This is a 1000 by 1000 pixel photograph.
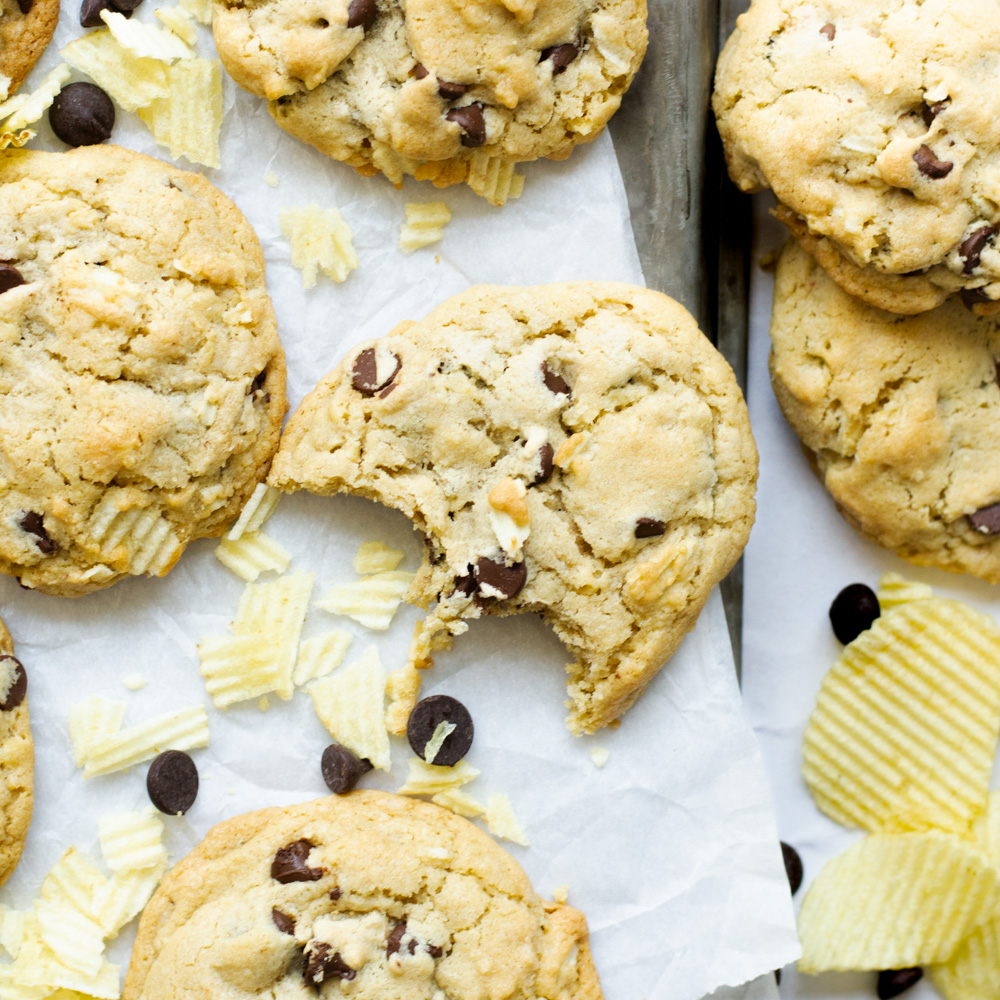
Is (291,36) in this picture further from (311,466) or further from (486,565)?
(486,565)


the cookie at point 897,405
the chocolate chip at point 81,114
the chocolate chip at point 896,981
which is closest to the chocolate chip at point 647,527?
the cookie at point 897,405

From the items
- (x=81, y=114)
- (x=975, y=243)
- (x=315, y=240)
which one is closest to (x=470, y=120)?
(x=315, y=240)

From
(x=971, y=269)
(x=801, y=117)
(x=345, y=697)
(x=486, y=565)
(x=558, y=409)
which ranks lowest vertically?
(x=345, y=697)

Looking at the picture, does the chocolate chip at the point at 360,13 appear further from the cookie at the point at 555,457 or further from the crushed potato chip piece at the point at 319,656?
the crushed potato chip piece at the point at 319,656

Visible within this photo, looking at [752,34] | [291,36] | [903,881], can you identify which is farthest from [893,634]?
[291,36]

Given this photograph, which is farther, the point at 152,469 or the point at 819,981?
the point at 819,981
